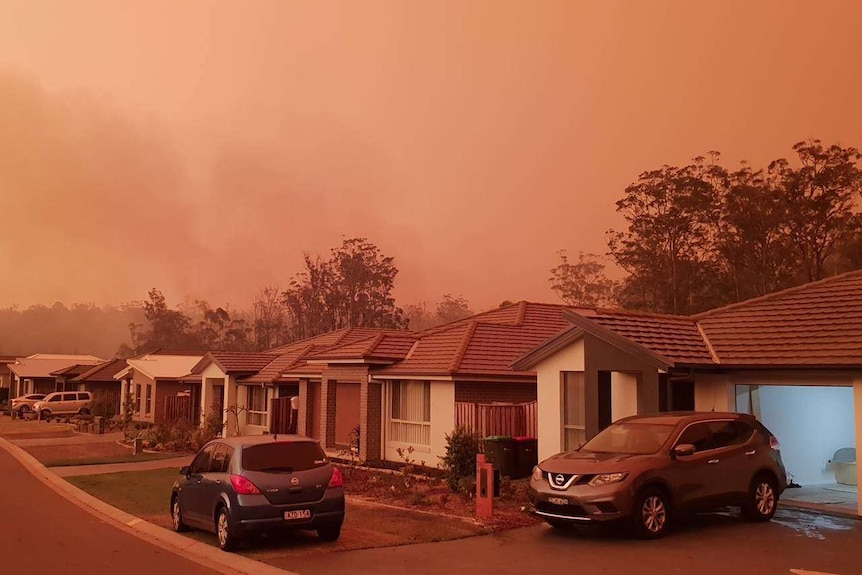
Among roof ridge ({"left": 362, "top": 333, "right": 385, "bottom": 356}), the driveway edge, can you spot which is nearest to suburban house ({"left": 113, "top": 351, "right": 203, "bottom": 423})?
roof ridge ({"left": 362, "top": 333, "right": 385, "bottom": 356})

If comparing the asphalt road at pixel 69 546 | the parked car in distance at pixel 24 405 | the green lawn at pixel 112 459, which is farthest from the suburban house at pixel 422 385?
the parked car in distance at pixel 24 405

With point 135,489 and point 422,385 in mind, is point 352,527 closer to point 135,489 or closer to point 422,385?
point 135,489

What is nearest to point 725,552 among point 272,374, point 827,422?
point 827,422

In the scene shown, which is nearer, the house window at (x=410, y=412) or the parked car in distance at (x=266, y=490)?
the parked car in distance at (x=266, y=490)

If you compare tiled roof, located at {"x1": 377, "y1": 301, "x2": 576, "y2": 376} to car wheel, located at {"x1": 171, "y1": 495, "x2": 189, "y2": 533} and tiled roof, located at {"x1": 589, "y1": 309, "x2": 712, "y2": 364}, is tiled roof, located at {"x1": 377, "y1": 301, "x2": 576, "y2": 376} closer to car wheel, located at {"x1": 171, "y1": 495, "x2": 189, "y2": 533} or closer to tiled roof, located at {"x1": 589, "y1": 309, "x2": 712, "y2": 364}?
tiled roof, located at {"x1": 589, "y1": 309, "x2": 712, "y2": 364}

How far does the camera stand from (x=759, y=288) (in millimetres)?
52906

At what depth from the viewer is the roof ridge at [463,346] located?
72.1ft

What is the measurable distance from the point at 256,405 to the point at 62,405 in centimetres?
2720

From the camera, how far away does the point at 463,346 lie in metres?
23.3

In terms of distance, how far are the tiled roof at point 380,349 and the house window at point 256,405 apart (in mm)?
8416

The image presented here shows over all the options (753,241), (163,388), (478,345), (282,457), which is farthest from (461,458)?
(753,241)

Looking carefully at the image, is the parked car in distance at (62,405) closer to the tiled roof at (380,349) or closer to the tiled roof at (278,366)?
the tiled roof at (278,366)

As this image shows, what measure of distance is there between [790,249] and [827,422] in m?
36.1

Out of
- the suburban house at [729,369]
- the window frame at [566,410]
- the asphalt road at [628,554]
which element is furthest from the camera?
the window frame at [566,410]
